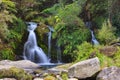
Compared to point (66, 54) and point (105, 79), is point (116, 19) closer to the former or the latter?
point (66, 54)

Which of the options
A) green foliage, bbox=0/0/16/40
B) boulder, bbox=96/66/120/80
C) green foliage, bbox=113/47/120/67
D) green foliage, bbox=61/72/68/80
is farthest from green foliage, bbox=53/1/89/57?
boulder, bbox=96/66/120/80

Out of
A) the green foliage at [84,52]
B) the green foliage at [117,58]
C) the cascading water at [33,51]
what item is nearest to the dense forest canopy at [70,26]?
the cascading water at [33,51]

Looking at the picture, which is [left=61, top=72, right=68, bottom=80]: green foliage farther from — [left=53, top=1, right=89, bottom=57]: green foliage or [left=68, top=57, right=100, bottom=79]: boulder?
[left=53, top=1, right=89, bottom=57]: green foliage

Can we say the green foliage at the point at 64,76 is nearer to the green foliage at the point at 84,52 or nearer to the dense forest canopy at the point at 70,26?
the green foliage at the point at 84,52

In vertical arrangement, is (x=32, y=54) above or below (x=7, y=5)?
below

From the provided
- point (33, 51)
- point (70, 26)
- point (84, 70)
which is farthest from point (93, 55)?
point (33, 51)

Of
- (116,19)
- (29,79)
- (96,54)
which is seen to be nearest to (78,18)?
(116,19)

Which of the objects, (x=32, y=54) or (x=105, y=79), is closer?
(x=105, y=79)

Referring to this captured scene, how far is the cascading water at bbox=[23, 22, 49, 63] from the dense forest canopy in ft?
0.83

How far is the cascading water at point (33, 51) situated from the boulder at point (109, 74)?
6.12 meters

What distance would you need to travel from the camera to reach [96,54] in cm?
1183

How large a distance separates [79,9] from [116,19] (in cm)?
187

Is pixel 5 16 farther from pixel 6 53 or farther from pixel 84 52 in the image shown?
pixel 84 52

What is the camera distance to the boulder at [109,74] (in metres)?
9.67
